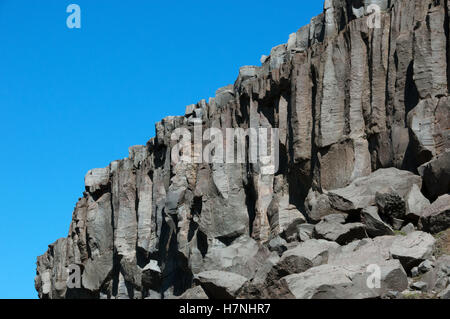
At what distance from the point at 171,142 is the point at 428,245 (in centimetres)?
2547

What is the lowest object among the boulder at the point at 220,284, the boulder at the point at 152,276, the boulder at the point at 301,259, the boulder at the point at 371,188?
the boulder at the point at 152,276

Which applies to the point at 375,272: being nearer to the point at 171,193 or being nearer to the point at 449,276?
the point at 449,276

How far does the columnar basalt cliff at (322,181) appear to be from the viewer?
22859mm

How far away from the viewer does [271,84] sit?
37312 mm

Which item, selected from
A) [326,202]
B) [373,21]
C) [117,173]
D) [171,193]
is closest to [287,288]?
[326,202]

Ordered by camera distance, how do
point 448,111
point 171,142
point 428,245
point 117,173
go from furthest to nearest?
point 117,173
point 171,142
point 448,111
point 428,245

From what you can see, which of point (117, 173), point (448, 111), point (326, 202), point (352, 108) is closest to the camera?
point (448, 111)

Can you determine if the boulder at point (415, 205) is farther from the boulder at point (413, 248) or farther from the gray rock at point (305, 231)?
the gray rock at point (305, 231)

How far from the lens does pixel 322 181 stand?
104ft

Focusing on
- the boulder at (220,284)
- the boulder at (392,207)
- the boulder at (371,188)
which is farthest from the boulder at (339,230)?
the boulder at (220,284)

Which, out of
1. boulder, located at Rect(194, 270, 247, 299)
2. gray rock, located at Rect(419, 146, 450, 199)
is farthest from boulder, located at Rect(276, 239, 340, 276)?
gray rock, located at Rect(419, 146, 450, 199)

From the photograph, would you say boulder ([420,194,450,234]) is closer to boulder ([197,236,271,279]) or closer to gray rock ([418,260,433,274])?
gray rock ([418,260,433,274])

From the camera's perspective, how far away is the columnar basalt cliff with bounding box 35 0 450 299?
75.0 ft

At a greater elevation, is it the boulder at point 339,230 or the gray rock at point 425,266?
the boulder at point 339,230
